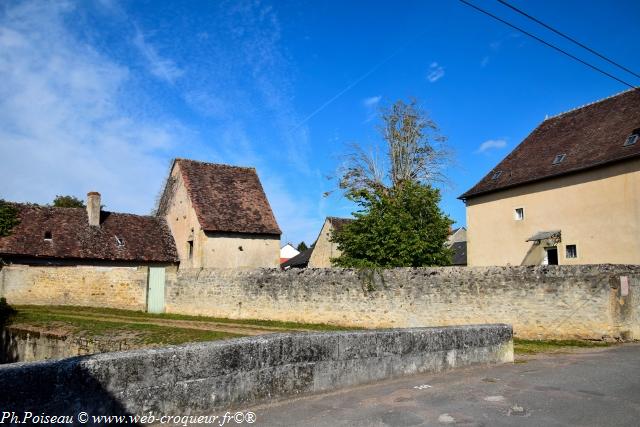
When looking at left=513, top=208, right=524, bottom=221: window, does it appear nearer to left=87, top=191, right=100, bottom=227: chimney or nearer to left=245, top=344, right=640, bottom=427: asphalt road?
left=245, top=344, right=640, bottom=427: asphalt road

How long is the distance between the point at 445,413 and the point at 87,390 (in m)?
3.50

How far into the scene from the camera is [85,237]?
2777 cm

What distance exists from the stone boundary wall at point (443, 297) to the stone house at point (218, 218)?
5056mm

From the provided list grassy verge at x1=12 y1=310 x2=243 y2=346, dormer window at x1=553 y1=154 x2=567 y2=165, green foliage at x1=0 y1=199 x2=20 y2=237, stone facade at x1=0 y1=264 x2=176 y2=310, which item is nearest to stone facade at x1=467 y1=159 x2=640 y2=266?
dormer window at x1=553 y1=154 x2=567 y2=165

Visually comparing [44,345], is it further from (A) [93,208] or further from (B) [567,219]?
(B) [567,219]

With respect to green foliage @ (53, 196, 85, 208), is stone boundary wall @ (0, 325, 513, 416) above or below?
below

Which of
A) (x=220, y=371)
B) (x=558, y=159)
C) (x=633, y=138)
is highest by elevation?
(x=633, y=138)

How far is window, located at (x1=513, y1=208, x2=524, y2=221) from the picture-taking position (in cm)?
A: 2397

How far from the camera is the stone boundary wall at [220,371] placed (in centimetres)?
397

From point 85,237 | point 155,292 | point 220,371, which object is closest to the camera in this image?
point 220,371

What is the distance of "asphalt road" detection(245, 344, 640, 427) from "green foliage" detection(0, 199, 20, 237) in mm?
25737

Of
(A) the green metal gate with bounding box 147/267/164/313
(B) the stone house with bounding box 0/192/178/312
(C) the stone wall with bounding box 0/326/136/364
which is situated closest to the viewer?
(C) the stone wall with bounding box 0/326/136/364

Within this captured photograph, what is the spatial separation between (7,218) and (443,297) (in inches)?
893


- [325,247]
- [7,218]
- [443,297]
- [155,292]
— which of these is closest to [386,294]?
[443,297]
